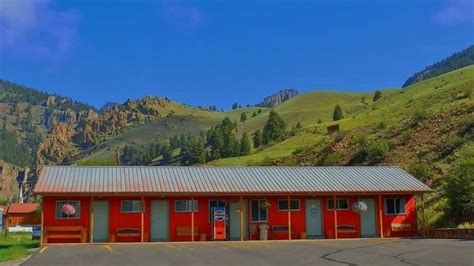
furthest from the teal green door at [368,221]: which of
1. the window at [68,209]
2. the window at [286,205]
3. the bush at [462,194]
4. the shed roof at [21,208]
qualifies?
the shed roof at [21,208]

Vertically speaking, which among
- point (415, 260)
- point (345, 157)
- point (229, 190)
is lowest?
point (415, 260)

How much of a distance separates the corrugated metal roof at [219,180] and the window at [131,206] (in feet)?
2.79

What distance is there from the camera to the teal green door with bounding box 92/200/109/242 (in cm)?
3228

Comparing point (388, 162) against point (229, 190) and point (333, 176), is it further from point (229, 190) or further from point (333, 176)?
point (229, 190)

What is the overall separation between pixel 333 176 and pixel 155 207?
10331 mm

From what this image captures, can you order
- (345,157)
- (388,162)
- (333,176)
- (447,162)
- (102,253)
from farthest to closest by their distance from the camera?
(345,157) → (388,162) → (447,162) → (333,176) → (102,253)

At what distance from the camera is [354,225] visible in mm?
34938

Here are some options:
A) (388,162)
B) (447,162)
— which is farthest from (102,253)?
(388,162)

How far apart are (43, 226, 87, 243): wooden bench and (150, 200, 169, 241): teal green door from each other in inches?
134

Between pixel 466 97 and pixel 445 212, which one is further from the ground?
pixel 466 97

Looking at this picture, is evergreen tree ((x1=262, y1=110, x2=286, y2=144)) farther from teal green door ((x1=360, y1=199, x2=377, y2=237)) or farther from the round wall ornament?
the round wall ornament

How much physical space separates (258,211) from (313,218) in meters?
2.98

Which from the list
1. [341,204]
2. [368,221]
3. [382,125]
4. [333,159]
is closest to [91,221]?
[341,204]

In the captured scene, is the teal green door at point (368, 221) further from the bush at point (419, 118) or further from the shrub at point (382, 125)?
the shrub at point (382, 125)
